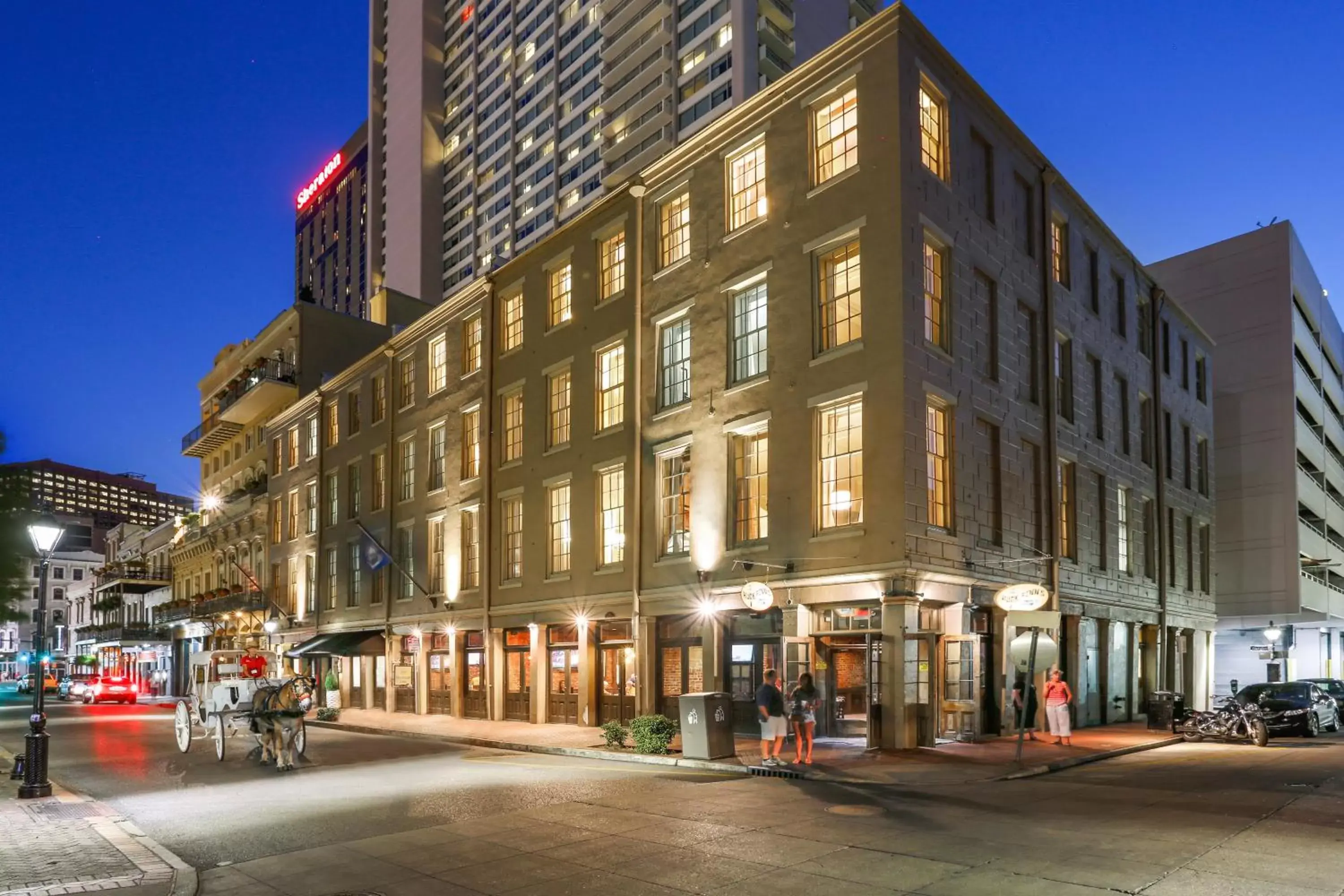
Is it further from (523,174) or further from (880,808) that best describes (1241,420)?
(523,174)

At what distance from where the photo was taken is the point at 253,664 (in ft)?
89.8

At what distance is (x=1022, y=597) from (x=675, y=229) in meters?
12.2

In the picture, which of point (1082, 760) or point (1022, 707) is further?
point (1022, 707)

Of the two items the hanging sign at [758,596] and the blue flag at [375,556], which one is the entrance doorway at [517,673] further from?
the hanging sign at [758,596]

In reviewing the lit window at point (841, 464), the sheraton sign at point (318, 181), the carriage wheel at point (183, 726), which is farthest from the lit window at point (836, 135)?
the sheraton sign at point (318, 181)

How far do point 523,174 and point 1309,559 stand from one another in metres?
78.6

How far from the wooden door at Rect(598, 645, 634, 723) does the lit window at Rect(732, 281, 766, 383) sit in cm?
775

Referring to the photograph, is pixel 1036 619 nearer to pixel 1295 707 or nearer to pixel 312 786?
pixel 1295 707

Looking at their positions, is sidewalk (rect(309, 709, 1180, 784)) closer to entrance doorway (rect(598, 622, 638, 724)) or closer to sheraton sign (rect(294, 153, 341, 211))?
entrance doorway (rect(598, 622, 638, 724))

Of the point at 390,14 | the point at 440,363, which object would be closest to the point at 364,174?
the point at 390,14

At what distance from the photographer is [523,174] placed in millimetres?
105812

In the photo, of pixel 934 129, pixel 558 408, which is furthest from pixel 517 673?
pixel 934 129

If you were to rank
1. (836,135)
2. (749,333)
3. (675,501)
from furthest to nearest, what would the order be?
(675,501), (749,333), (836,135)

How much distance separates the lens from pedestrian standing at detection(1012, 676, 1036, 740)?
23.0 metres
